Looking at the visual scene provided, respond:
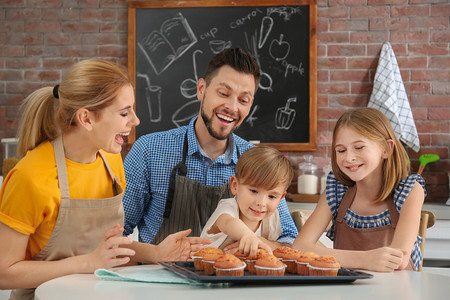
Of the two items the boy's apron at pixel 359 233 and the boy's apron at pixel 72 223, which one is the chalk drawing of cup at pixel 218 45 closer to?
the boy's apron at pixel 359 233

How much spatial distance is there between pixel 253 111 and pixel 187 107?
449mm

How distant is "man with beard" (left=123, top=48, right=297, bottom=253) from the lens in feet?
7.06

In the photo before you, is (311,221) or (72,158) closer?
(72,158)

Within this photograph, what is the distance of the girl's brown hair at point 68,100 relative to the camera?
1597 mm

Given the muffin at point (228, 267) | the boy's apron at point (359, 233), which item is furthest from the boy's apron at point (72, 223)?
the boy's apron at point (359, 233)

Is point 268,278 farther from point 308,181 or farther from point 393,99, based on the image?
point 393,99

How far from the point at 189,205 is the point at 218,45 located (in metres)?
1.90

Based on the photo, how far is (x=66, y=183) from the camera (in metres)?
1.55

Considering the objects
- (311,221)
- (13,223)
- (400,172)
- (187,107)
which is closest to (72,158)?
(13,223)

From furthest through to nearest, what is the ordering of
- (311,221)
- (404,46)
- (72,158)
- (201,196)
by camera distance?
(404,46) → (201,196) → (311,221) → (72,158)

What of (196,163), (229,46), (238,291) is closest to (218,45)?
(229,46)

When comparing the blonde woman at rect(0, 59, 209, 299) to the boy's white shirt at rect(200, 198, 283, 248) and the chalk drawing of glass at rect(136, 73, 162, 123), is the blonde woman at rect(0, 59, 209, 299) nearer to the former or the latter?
the boy's white shirt at rect(200, 198, 283, 248)

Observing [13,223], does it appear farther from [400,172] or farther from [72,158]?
[400,172]

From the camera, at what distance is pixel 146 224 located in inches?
88.1
